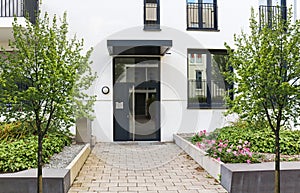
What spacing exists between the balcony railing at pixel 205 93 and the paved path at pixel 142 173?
2531 millimetres

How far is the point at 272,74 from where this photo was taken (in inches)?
172

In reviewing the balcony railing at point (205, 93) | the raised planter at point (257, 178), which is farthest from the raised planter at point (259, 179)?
the balcony railing at point (205, 93)

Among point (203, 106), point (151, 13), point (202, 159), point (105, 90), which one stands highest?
point (151, 13)

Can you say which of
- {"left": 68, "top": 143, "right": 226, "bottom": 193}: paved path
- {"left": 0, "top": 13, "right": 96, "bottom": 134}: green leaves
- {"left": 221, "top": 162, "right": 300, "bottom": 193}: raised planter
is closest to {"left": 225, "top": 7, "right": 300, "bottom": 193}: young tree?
{"left": 221, "top": 162, "right": 300, "bottom": 193}: raised planter

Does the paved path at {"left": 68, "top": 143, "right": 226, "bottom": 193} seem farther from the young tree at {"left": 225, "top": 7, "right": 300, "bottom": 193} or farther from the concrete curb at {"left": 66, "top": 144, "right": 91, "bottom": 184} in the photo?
the young tree at {"left": 225, "top": 7, "right": 300, "bottom": 193}

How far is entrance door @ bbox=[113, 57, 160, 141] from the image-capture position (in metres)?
11.8

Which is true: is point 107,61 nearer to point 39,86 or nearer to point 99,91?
point 99,91

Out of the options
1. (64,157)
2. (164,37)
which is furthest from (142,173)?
(164,37)

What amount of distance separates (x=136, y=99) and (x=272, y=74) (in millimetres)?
7858

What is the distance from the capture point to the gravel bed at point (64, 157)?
6.51 metres

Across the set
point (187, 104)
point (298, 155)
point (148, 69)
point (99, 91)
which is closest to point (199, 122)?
point (187, 104)

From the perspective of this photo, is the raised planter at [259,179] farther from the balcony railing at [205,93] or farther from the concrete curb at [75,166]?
the balcony railing at [205,93]

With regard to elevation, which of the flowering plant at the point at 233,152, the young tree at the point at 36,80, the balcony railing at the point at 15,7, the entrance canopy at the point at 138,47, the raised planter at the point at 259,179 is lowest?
the raised planter at the point at 259,179

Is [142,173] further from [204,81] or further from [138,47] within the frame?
[204,81]
